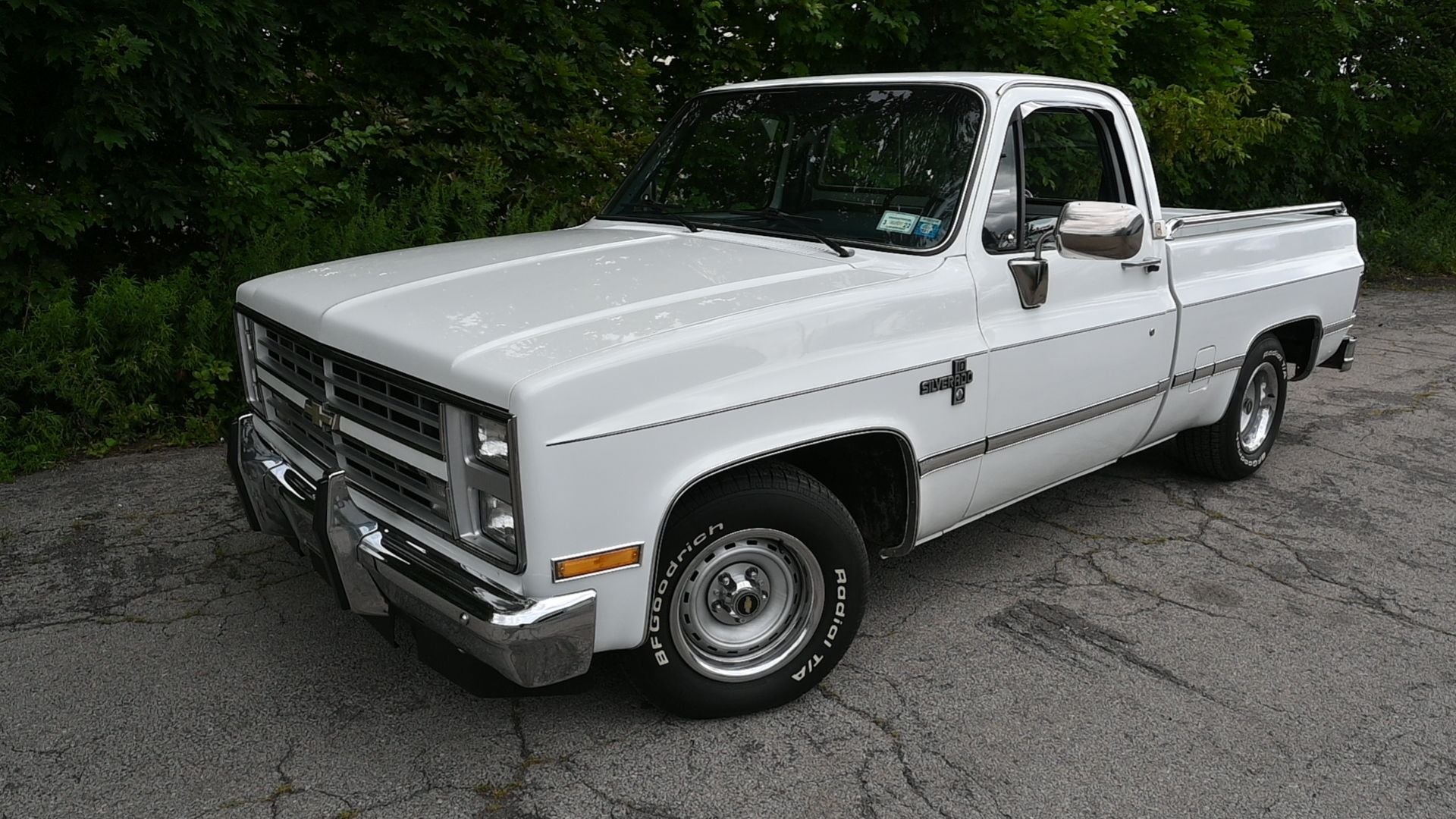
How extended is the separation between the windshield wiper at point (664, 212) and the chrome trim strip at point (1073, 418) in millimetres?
1378

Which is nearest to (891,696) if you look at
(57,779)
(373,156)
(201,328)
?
(57,779)

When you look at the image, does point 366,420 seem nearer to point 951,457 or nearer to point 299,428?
point 299,428

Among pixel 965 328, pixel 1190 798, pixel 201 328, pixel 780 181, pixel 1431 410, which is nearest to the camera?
pixel 1190 798

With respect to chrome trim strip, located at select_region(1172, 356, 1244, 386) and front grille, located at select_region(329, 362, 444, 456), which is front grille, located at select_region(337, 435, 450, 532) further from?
chrome trim strip, located at select_region(1172, 356, 1244, 386)

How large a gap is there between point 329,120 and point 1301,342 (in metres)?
6.31

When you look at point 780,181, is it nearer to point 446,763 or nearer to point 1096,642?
point 1096,642

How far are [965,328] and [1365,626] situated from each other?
1.91 metres

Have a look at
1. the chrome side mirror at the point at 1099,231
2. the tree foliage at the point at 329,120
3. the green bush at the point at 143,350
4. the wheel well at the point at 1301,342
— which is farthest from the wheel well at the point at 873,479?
the tree foliage at the point at 329,120

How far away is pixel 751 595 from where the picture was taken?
3.35m

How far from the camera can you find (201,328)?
249 inches

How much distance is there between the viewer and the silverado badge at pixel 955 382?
11.7 ft

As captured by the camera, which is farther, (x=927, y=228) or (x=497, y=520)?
(x=927, y=228)

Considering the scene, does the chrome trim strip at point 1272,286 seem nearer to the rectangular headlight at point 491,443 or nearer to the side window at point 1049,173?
the side window at point 1049,173

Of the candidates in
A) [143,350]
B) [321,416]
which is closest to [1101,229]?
[321,416]
